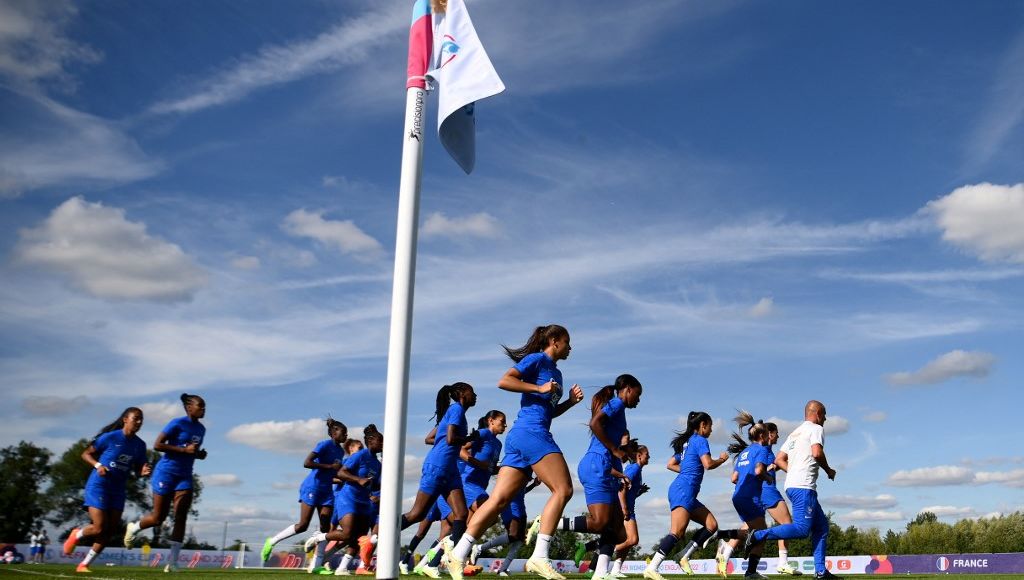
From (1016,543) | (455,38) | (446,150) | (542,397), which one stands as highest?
(455,38)

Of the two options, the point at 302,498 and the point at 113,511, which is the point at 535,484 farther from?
the point at 113,511

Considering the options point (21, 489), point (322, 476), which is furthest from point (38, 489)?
point (322, 476)

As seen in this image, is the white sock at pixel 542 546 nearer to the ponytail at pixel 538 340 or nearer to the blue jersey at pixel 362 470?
the ponytail at pixel 538 340

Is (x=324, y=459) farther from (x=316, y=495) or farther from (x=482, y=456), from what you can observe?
(x=482, y=456)

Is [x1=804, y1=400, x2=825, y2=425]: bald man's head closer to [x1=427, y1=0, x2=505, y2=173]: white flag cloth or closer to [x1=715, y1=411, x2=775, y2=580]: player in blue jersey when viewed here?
[x1=715, y1=411, x2=775, y2=580]: player in blue jersey

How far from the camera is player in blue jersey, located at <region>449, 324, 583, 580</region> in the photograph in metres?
8.59

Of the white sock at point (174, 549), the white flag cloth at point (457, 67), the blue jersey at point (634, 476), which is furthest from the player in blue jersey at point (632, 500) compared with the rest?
the white flag cloth at point (457, 67)

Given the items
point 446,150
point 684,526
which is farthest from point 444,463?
point 446,150

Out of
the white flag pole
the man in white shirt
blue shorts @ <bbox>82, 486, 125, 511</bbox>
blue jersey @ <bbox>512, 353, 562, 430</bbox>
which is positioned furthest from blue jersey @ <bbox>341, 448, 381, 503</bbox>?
the white flag pole

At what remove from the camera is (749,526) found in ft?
46.8

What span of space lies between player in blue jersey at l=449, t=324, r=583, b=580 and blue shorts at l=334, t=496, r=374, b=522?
615cm

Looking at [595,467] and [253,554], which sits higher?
[595,467]

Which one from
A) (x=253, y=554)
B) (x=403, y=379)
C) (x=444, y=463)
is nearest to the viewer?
(x=403, y=379)

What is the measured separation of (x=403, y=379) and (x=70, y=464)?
81096 millimetres
